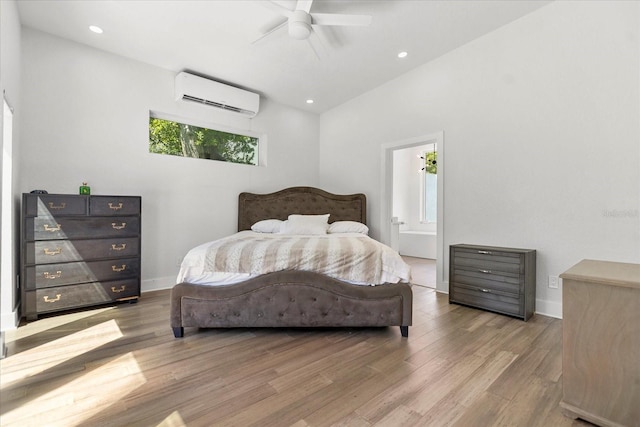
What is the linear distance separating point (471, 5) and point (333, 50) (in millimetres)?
1460

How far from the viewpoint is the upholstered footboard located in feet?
7.54

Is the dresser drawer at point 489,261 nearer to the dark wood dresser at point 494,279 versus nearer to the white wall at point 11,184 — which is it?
the dark wood dresser at point 494,279

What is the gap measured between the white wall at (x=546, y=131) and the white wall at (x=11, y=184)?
4.16 metres

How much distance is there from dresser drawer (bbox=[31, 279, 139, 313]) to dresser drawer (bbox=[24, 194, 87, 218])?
72 centimetres

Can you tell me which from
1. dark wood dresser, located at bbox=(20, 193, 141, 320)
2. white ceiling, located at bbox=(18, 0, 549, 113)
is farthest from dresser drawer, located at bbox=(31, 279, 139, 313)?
white ceiling, located at bbox=(18, 0, 549, 113)

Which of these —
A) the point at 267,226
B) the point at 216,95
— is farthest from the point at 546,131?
the point at 216,95

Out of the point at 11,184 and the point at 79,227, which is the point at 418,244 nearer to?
the point at 79,227

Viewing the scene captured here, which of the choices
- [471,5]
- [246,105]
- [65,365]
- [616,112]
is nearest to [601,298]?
[616,112]

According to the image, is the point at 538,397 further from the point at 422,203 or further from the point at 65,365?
the point at 422,203

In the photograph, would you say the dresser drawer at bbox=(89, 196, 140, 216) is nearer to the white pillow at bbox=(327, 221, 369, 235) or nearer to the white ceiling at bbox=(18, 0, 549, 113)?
the white ceiling at bbox=(18, 0, 549, 113)

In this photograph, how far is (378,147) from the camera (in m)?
4.47

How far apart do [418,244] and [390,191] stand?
2667 millimetres

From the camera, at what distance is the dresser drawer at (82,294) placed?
8.76 feet

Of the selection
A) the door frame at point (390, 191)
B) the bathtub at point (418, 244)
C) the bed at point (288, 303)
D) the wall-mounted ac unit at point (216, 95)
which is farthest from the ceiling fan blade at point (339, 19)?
the bathtub at point (418, 244)
